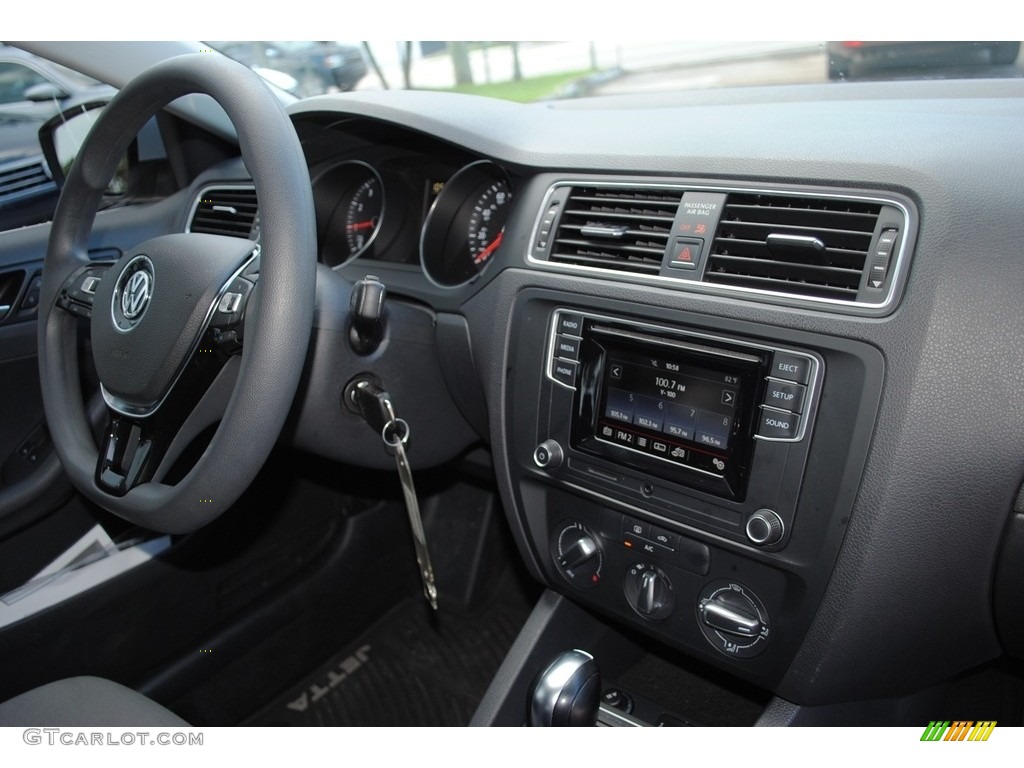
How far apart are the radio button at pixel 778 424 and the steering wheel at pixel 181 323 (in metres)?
0.59

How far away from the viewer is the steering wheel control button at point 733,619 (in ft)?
4.12

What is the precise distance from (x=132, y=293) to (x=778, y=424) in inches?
36.9

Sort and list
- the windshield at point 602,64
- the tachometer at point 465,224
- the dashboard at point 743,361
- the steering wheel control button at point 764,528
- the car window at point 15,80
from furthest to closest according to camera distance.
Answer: the car window at point 15,80 → the tachometer at point 465,224 → the windshield at point 602,64 → the steering wheel control button at point 764,528 → the dashboard at point 743,361

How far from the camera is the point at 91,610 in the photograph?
1749 millimetres

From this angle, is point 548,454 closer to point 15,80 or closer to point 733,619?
point 733,619

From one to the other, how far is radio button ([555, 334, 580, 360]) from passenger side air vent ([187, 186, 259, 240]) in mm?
755

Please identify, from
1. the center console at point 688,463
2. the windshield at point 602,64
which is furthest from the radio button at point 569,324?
the windshield at point 602,64

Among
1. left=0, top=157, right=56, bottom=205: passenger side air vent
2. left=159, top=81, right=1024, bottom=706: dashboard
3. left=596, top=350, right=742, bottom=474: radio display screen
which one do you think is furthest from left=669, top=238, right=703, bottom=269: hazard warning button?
left=0, top=157, right=56, bottom=205: passenger side air vent

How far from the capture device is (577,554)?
1452mm

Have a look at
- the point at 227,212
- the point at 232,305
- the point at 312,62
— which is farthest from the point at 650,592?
the point at 312,62

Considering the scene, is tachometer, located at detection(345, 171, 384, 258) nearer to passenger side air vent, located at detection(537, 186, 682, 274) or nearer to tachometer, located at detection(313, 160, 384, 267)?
tachometer, located at detection(313, 160, 384, 267)

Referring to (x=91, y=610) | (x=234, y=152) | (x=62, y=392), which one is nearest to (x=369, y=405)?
(x=62, y=392)

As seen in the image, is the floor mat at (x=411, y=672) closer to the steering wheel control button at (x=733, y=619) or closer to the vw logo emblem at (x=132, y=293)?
the steering wheel control button at (x=733, y=619)

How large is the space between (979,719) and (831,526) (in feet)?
2.41
